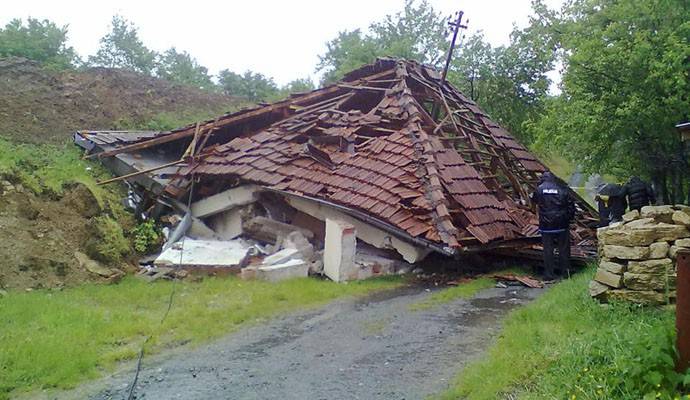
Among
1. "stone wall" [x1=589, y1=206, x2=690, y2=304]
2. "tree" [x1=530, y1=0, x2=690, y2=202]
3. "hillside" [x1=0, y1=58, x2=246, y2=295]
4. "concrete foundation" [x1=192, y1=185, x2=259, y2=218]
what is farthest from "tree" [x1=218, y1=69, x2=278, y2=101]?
"stone wall" [x1=589, y1=206, x2=690, y2=304]

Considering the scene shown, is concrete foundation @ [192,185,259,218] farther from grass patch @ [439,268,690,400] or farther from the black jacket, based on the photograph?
grass patch @ [439,268,690,400]

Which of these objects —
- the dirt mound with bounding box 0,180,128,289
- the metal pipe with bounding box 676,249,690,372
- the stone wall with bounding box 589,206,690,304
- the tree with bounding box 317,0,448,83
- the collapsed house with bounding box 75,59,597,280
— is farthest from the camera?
the tree with bounding box 317,0,448,83

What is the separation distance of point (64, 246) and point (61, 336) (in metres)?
3.06

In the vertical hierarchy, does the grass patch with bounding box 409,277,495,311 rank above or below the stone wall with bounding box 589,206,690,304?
below

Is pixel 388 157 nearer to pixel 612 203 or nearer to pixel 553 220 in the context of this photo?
pixel 553 220

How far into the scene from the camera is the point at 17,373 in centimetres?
480

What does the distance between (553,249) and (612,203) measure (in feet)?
4.05

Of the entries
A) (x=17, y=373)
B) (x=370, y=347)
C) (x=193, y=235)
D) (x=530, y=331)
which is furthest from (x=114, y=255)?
(x=530, y=331)

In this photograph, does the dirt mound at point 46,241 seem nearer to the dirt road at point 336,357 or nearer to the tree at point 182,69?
the dirt road at point 336,357

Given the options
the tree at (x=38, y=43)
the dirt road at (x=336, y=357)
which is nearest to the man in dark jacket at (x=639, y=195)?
→ the dirt road at (x=336, y=357)

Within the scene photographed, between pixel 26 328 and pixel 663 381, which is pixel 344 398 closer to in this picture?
pixel 663 381

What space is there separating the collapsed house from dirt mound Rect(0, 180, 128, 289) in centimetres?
139

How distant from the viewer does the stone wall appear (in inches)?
195

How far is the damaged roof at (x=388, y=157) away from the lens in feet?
27.7
